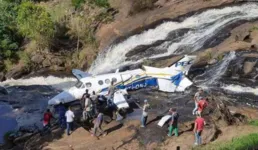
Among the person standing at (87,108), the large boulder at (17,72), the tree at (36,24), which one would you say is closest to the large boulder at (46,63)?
the large boulder at (17,72)

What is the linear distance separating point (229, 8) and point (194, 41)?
235 inches

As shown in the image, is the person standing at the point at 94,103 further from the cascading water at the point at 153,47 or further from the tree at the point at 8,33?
the tree at the point at 8,33

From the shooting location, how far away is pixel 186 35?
112ft

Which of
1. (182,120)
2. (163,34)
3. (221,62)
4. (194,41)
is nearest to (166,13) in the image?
(163,34)

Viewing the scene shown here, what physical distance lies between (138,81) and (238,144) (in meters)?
10.4

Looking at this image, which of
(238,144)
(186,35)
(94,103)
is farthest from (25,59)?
(238,144)

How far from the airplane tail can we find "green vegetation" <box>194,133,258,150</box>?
9022 millimetres

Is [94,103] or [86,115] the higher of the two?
[94,103]

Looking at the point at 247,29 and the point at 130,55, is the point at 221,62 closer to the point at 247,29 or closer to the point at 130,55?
the point at 247,29

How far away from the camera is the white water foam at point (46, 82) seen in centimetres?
3209

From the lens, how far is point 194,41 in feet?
108

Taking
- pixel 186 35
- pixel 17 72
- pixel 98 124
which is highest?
pixel 186 35

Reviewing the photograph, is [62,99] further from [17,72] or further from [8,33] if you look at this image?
A: [8,33]

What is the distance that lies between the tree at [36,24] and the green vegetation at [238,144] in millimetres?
22252
